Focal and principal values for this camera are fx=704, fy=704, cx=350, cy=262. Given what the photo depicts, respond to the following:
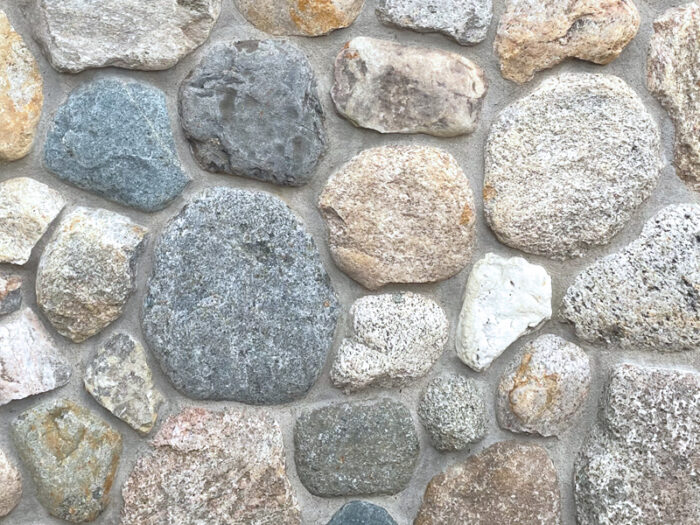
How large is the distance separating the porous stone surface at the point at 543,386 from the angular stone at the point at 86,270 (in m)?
0.62

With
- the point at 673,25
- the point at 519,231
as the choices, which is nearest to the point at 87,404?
the point at 519,231

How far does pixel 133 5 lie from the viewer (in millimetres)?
976

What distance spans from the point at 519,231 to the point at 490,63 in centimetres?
26

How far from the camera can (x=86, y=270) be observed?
39.6 inches

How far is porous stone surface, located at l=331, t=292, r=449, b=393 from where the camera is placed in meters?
1.10

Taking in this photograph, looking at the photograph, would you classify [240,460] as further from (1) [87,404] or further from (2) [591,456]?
(2) [591,456]

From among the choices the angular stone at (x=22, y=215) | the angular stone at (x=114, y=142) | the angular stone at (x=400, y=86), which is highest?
the angular stone at (x=400, y=86)

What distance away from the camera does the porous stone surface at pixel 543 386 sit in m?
1.12

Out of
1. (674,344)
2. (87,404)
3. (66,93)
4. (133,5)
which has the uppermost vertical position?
(133,5)

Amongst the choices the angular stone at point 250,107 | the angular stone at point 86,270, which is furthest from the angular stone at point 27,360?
the angular stone at point 250,107

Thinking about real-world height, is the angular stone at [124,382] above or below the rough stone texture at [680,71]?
below

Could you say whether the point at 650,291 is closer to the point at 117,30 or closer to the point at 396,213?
the point at 396,213

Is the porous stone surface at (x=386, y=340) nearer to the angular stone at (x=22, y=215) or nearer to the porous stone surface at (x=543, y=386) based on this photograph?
the porous stone surface at (x=543, y=386)

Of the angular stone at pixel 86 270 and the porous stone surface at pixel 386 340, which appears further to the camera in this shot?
the porous stone surface at pixel 386 340
